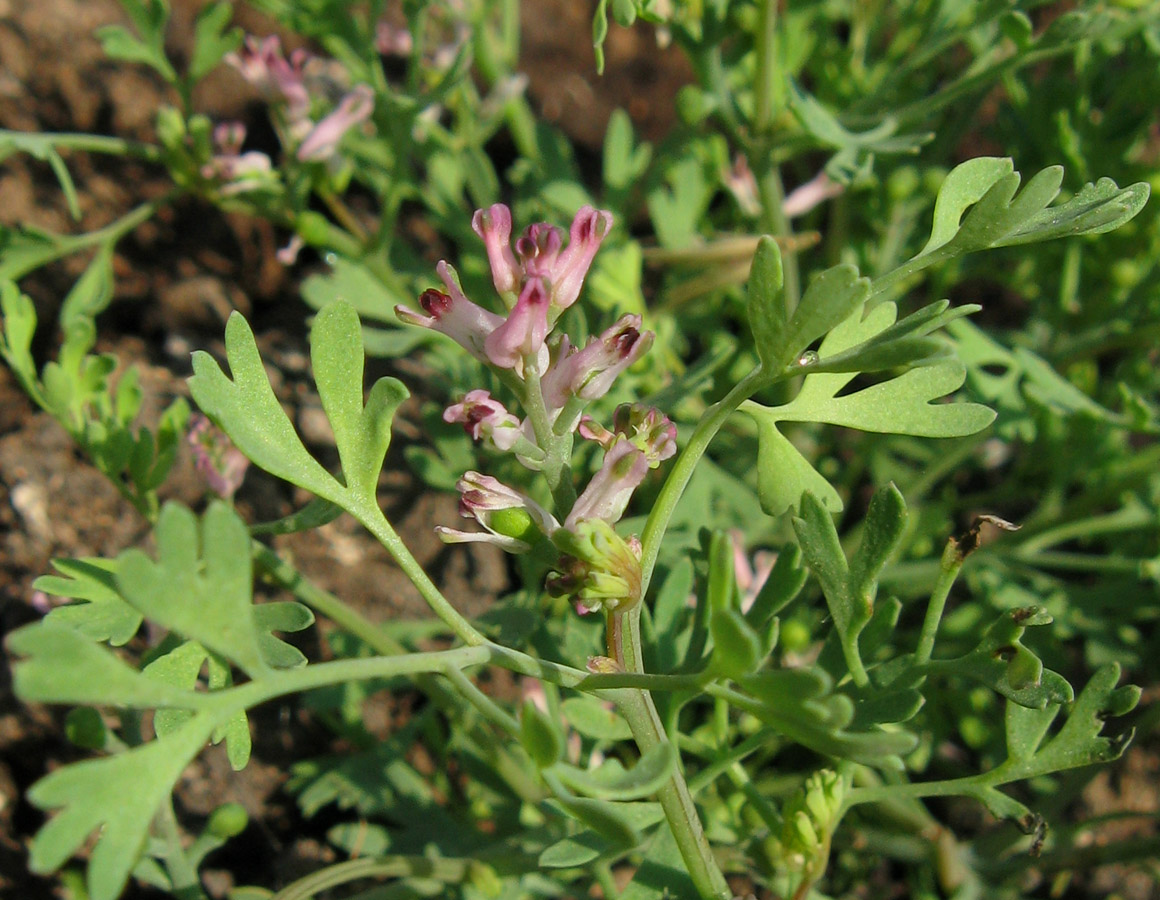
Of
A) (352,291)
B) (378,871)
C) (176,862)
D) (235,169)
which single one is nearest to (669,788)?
(378,871)

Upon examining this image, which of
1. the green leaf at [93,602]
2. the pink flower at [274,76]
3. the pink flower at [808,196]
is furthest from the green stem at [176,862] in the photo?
the pink flower at [808,196]

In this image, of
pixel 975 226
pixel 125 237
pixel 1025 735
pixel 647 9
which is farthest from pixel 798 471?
pixel 125 237

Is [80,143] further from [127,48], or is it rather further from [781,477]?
[781,477]

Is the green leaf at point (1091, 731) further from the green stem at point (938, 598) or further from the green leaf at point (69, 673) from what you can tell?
the green leaf at point (69, 673)

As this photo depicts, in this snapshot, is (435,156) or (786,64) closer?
(786,64)

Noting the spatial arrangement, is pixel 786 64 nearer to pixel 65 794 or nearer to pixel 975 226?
pixel 975 226
